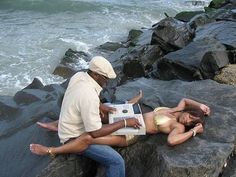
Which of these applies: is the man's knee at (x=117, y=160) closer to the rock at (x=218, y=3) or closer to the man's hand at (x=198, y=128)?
the man's hand at (x=198, y=128)

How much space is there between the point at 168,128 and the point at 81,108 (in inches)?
61.4

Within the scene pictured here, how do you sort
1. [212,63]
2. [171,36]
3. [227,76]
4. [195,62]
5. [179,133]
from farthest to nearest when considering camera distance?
1. [171,36]
2. [195,62]
3. [212,63]
4. [227,76]
5. [179,133]

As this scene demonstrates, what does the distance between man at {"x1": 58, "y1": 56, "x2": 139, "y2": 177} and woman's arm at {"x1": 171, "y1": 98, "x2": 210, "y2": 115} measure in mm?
1150

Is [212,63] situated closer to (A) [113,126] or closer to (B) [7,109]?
(A) [113,126]

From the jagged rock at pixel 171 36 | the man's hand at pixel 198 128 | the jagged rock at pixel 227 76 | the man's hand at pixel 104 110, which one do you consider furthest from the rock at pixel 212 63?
the man's hand at pixel 104 110

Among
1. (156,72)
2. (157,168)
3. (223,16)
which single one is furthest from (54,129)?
(223,16)

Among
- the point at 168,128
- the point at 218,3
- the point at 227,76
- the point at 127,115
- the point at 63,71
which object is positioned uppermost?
the point at 127,115

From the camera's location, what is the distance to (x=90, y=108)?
5496mm

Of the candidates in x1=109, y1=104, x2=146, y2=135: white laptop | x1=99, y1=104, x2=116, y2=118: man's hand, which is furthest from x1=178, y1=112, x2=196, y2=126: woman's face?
x1=99, y1=104, x2=116, y2=118: man's hand

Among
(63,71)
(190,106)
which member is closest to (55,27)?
(63,71)

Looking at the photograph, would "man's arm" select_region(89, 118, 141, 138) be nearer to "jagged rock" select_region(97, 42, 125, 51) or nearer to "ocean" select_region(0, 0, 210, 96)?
"ocean" select_region(0, 0, 210, 96)

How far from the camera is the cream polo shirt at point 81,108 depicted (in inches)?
217

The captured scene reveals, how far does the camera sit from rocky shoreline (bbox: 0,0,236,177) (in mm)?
5965

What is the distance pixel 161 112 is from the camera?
675 cm
